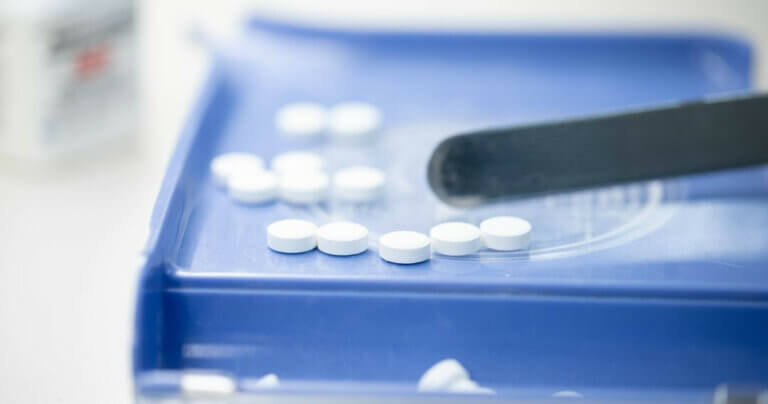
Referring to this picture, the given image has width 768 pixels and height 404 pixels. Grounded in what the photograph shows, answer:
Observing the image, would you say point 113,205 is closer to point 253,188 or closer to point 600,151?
point 253,188

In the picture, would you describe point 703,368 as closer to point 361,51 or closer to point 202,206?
point 202,206

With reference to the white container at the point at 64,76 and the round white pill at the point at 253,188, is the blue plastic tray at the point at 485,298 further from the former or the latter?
the white container at the point at 64,76

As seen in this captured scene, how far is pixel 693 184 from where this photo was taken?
1.79 feet

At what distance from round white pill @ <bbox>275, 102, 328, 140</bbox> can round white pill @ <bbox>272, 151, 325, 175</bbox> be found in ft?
0.13

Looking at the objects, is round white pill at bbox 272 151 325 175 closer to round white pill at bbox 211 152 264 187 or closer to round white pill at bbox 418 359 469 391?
round white pill at bbox 211 152 264 187

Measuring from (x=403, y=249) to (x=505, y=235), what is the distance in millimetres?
47

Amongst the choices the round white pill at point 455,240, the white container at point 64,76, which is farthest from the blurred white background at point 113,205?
the round white pill at point 455,240

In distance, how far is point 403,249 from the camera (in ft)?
1.42

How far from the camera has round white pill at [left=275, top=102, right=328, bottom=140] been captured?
0.61 metres

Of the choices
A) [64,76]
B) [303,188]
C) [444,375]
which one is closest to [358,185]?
[303,188]

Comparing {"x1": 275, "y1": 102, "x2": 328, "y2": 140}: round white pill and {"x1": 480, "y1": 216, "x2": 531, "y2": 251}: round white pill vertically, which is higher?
{"x1": 275, "y1": 102, "x2": 328, "y2": 140}: round white pill

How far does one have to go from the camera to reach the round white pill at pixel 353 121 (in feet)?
1.98

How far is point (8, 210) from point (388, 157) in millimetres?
225

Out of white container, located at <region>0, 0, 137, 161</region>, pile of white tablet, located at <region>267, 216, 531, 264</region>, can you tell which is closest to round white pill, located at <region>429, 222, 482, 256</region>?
pile of white tablet, located at <region>267, 216, 531, 264</region>
